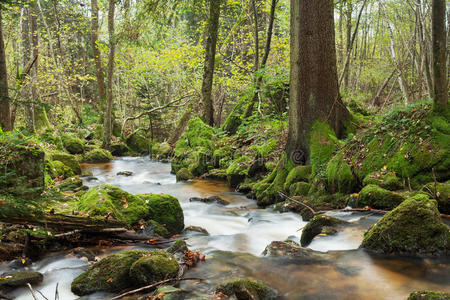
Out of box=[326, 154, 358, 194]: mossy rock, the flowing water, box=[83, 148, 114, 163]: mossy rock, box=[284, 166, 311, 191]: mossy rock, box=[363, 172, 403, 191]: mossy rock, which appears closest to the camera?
the flowing water

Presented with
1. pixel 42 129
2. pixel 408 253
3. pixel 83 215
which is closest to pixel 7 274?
pixel 83 215

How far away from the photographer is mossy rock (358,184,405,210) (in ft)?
17.9

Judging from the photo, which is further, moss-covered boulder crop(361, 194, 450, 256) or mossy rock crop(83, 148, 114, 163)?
mossy rock crop(83, 148, 114, 163)

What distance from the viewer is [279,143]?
1034 centimetres

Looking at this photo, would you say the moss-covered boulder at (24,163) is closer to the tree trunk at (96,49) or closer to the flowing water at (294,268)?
the flowing water at (294,268)

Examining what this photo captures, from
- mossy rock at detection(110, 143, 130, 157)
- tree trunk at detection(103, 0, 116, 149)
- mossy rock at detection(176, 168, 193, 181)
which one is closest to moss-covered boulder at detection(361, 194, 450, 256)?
mossy rock at detection(176, 168, 193, 181)

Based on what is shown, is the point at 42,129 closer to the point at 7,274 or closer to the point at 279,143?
the point at 279,143

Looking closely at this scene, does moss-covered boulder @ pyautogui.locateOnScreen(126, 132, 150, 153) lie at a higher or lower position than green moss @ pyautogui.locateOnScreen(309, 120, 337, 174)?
lower

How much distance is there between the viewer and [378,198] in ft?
18.5

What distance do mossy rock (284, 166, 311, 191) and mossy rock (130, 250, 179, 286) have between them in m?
4.65

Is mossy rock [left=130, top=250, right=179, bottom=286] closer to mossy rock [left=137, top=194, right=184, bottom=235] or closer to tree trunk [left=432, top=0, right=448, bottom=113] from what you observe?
mossy rock [left=137, top=194, right=184, bottom=235]

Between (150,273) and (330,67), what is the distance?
6.48 m

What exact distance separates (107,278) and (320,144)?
5637mm

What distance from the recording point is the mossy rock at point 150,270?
3.53m
